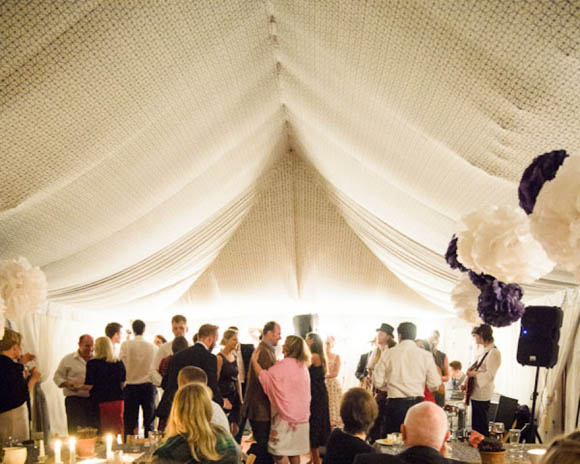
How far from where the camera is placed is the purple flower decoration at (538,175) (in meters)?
1.86

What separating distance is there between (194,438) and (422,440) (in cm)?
100

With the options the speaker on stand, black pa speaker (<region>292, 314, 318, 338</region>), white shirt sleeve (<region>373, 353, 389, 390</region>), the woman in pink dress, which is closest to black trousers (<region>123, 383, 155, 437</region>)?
the woman in pink dress

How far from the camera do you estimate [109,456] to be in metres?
3.12

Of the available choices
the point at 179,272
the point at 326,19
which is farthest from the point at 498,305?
the point at 179,272

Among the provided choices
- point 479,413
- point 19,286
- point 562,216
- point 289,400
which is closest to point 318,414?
point 289,400

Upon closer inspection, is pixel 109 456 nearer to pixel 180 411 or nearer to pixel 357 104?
pixel 180 411

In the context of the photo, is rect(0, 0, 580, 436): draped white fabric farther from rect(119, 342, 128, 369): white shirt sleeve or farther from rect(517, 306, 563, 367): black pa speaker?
rect(119, 342, 128, 369): white shirt sleeve

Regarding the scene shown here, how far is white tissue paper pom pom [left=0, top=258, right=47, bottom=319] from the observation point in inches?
136

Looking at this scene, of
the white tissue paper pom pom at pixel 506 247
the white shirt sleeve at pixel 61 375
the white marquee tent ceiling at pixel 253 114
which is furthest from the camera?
the white shirt sleeve at pixel 61 375

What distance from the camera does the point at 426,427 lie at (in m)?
2.61

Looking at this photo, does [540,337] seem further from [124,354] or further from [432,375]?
[124,354]

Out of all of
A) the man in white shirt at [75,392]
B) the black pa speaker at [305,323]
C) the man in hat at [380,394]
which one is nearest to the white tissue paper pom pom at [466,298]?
the man in hat at [380,394]

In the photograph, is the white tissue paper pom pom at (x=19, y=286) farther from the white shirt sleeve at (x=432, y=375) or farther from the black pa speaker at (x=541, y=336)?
the black pa speaker at (x=541, y=336)

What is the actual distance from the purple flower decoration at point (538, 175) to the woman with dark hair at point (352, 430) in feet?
5.40
